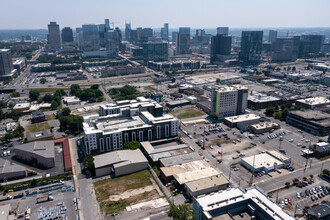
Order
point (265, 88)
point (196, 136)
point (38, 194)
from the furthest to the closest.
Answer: point (265, 88) → point (196, 136) → point (38, 194)

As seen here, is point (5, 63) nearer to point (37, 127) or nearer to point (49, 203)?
point (37, 127)

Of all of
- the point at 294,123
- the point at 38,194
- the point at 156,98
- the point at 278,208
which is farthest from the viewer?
the point at 156,98

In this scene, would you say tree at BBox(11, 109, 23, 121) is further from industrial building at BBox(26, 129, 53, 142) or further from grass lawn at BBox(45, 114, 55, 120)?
industrial building at BBox(26, 129, 53, 142)

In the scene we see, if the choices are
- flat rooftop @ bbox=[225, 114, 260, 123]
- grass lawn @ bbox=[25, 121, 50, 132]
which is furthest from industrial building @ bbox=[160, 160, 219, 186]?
grass lawn @ bbox=[25, 121, 50, 132]

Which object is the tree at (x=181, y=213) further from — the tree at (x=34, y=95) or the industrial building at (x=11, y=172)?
the tree at (x=34, y=95)

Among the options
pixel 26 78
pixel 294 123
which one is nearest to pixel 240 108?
pixel 294 123

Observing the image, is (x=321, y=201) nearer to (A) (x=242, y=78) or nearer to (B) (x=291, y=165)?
(B) (x=291, y=165)

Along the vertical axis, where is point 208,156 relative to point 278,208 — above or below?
below

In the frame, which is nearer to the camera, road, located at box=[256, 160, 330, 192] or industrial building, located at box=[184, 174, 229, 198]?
industrial building, located at box=[184, 174, 229, 198]
